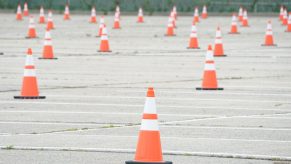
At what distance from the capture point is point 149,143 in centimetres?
956

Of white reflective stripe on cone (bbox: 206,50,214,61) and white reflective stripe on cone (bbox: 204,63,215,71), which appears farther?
white reflective stripe on cone (bbox: 206,50,214,61)

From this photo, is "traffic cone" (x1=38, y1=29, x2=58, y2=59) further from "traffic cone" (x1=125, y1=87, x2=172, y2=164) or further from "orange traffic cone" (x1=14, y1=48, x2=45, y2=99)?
"traffic cone" (x1=125, y1=87, x2=172, y2=164)

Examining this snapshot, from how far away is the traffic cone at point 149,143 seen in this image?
31.3 feet

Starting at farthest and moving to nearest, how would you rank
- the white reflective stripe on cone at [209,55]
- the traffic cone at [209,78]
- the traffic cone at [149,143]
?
the white reflective stripe on cone at [209,55] → the traffic cone at [209,78] → the traffic cone at [149,143]

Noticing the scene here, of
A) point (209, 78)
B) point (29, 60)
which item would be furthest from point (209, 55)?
point (29, 60)

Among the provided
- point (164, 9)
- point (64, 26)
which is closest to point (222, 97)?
point (64, 26)

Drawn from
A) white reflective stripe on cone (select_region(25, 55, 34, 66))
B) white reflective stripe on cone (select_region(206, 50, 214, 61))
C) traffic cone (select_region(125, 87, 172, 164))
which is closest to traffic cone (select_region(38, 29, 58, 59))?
white reflective stripe on cone (select_region(206, 50, 214, 61))

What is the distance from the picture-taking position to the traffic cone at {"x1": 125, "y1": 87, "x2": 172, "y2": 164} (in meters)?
9.54

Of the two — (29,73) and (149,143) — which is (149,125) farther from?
(29,73)

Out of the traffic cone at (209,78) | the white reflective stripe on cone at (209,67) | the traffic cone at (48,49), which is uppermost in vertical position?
the white reflective stripe on cone at (209,67)

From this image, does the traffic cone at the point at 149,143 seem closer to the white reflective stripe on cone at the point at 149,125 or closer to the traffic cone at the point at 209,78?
the white reflective stripe on cone at the point at 149,125

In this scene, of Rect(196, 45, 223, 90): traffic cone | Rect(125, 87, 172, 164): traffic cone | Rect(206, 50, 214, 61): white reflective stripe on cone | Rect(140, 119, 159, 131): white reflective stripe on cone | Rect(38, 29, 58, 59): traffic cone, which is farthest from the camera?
Rect(38, 29, 58, 59): traffic cone

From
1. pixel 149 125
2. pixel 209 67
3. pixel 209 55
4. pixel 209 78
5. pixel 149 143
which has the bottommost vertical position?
pixel 209 78

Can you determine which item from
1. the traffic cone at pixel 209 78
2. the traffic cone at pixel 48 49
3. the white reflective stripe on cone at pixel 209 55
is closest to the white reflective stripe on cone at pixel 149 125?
the traffic cone at pixel 209 78
